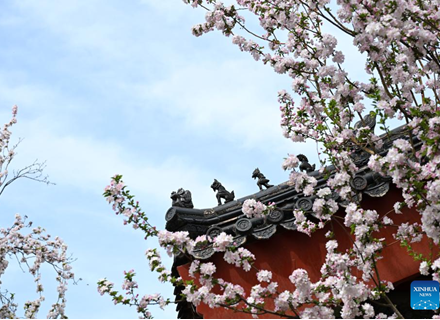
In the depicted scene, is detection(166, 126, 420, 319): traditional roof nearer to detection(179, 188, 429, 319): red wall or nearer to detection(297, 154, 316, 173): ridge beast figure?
detection(179, 188, 429, 319): red wall

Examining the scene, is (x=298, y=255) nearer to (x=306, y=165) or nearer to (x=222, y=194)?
(x=306, y=165)

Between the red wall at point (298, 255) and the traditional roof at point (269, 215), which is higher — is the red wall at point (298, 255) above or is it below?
below

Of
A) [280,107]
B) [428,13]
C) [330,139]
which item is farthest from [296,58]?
[428,13]

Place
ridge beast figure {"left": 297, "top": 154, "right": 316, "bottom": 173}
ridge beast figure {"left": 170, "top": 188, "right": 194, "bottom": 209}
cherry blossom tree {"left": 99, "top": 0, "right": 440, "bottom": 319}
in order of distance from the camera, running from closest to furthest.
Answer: cherry blossom tree {"left": 99, "top": 0, "right": 440, "bottom": 319} < ridge beast figure {"left": 170, "top": 188, "right": 194, "bottom": 209} < ridge beast figure {"left": 297, "top": 154, "right": 316, "bottom": 173}

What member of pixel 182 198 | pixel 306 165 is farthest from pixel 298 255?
pixel 182 198

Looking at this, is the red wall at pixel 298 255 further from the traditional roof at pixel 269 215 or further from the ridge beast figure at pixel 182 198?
the ridge beast figure at pixel 182 198

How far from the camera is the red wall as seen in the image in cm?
740

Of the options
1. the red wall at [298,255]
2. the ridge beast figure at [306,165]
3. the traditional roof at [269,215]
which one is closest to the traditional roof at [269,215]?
the traditional roof at [269,215]

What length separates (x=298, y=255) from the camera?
25.3 feet

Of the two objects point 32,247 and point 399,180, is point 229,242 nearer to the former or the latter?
point 399,180

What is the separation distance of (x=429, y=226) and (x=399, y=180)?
52cm

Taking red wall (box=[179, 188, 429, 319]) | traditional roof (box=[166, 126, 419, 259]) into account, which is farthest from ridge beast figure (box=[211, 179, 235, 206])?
red wall (box=[179, 188, 429, 319])

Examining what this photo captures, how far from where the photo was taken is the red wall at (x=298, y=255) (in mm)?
7398

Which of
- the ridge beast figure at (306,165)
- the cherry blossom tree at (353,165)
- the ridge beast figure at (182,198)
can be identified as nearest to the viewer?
the cherry blossom tree at (353,165)
